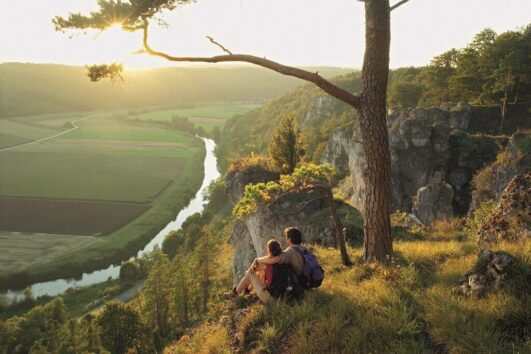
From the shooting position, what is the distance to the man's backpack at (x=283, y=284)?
7.43 meters

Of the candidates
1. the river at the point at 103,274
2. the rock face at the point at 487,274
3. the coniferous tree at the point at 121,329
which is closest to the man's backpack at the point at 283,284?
the rock face at the point at 487,274

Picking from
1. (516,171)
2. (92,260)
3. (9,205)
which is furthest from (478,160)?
(9,205)

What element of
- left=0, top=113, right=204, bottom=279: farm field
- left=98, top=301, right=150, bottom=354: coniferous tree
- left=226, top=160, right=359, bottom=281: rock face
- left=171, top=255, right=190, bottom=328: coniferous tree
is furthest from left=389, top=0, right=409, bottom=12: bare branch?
left=0, top=113, right=204, bottom=279: farm field

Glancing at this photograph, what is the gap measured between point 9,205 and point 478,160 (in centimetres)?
9355

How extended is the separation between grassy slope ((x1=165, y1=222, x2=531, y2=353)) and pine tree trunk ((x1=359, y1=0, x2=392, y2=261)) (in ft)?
2.54

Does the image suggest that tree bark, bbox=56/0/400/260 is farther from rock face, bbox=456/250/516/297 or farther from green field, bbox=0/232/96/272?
green field, bbox=0/232/96/272

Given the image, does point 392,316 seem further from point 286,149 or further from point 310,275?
point 286,149

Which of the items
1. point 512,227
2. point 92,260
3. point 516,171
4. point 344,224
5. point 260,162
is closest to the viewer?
point 512,227

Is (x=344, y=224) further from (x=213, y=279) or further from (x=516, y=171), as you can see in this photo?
(x=213, y=279)

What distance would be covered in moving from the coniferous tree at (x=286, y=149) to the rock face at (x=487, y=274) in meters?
17.9

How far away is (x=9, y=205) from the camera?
8481cm

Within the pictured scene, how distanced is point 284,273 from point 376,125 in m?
3.85

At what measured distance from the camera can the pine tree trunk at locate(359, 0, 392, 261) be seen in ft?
27.1

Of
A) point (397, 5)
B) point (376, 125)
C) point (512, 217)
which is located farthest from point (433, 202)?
point (397, 5)
